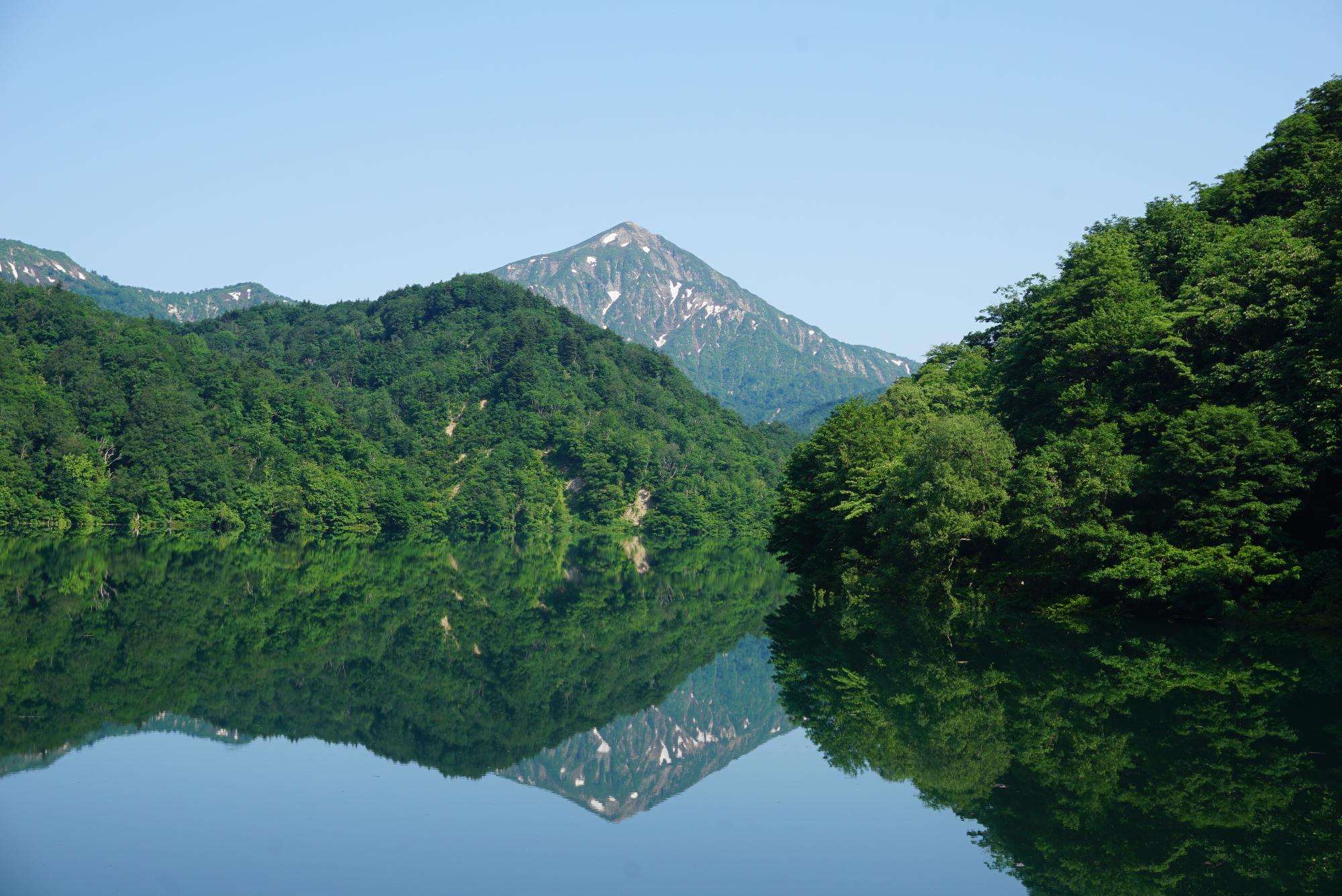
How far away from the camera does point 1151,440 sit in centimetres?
4844

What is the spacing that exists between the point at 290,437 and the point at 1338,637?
419ft

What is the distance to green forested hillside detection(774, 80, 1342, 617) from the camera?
4131 centimetres

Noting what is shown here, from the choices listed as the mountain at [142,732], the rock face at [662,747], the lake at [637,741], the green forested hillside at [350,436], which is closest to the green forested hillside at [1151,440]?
the lake at [637,741]

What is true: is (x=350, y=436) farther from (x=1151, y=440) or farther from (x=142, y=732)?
Answer: (x=142, y=732)

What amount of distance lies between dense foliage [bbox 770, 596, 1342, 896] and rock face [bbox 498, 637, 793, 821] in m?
1.22

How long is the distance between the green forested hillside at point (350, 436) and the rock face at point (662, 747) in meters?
95.1

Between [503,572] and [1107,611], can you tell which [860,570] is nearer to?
[1107,611]

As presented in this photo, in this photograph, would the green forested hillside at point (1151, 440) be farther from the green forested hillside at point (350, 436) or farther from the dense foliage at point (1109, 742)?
the green forested hillside at point (350, 436)

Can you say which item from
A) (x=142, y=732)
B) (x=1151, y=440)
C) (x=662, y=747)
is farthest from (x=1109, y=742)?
(x=1151, y=440)

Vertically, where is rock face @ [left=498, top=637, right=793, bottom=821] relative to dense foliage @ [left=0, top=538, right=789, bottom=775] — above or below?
below

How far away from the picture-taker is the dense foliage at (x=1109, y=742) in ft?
57.7

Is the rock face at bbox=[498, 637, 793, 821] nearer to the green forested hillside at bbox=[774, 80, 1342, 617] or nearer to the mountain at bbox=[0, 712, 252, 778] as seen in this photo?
the mountain at bbox=[0, 712, 252, 778]

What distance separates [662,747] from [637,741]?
651 mm

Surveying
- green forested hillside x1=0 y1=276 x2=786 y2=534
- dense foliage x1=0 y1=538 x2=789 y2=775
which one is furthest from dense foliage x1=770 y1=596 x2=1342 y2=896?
green forested hillside x1=0 y1=276 x2=786 y2=534
